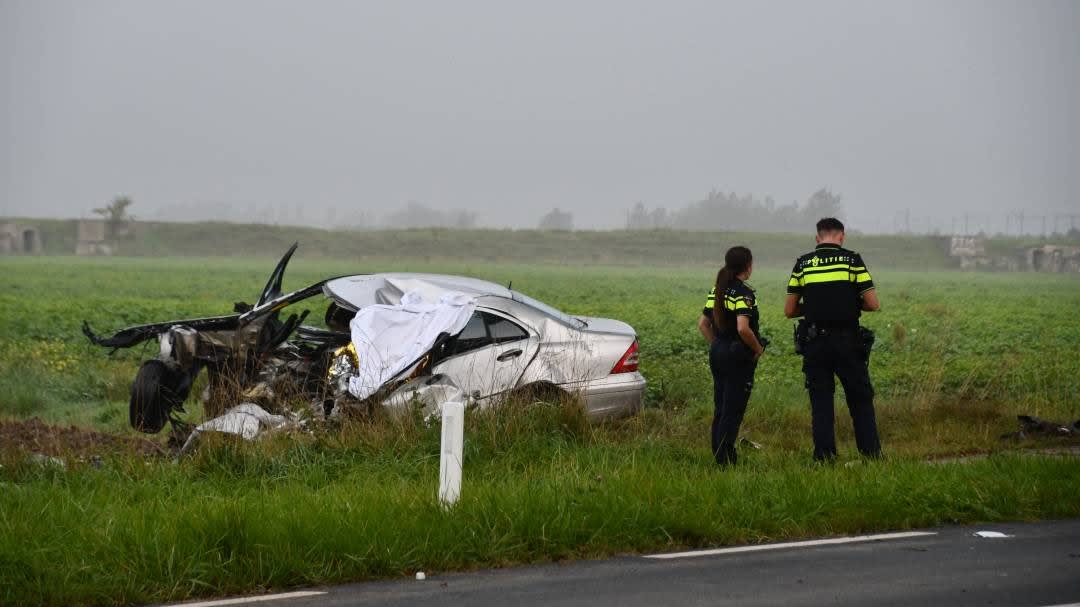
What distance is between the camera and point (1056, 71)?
144ft

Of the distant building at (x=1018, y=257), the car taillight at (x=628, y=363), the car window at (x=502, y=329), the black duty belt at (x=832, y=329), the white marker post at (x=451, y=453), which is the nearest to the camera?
the white marker post at (x=451, y=453)

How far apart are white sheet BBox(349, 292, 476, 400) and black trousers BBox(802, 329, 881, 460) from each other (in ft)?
9.89

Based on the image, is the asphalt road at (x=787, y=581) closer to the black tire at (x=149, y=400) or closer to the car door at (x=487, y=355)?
the car door at (x=487, y=355)

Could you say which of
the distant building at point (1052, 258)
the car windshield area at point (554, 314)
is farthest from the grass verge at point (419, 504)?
the distant building at point (1052, 258)

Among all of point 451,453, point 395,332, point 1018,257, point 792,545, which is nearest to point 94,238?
point 1018,257

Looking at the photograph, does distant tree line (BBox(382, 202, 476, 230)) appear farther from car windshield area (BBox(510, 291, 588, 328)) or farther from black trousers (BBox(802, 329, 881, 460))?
black trousers (BBox(802, 329, 881, 460))

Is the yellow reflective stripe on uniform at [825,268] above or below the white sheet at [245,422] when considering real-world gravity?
above

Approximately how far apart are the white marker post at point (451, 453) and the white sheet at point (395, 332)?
9.93ft

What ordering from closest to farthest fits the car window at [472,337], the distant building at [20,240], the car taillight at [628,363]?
the car window at [472,337]
the car taillight at [628,363]
the distant building at [20,240]

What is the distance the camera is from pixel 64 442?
396 inches

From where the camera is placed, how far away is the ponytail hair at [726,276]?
29.7 ft

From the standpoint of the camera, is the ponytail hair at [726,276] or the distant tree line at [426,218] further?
the distant tree line at [426,218]

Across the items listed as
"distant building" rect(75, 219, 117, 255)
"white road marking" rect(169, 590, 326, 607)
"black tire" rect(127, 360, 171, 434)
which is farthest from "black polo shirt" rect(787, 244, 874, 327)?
"distant building" rect(75, 219, 117, 255)

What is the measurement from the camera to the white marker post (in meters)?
7.14
